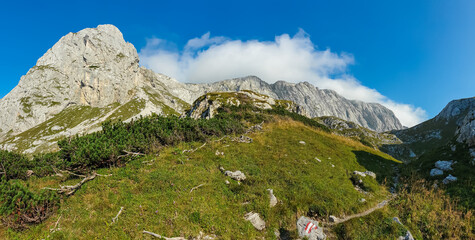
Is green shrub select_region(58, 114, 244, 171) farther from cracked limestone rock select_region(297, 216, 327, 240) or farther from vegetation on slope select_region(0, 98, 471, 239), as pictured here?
cracked limestone rock select_region(297, 216, 327, 240)

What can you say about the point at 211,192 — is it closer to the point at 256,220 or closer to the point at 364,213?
the point at 256,220

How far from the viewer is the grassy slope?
765 centimetres

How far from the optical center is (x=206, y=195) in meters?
10.0

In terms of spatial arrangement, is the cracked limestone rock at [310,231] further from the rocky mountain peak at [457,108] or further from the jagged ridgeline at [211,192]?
the rocky mountain peak at [457,108]

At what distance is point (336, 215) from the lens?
1029cm

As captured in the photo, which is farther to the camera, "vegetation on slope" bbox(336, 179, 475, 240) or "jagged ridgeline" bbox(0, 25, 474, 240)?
"vegetation on slope" bbox(336, 179, 475, 240)

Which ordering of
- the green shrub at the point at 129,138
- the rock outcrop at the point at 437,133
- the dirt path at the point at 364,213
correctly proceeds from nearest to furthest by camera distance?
the dirt path at the point at 364,213 < the green shrub at the point at 129,138 < the rock outcrop at the point at 437,133

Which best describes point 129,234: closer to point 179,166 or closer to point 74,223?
point 74,223

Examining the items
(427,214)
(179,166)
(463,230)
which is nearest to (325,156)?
(427,214)

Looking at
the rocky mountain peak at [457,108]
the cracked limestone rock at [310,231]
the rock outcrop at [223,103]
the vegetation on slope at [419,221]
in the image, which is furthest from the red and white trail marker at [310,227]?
the rocky mountain peak at [457,108]

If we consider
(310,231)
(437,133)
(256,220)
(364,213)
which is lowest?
(437,133)

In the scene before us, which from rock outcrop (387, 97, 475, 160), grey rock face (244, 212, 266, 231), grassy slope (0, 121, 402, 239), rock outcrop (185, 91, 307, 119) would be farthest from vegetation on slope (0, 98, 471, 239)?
rock outcrop (387, 97, 475, 160)

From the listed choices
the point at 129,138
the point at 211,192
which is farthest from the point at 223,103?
the point at 211,192

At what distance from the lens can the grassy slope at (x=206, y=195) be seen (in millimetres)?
7652
